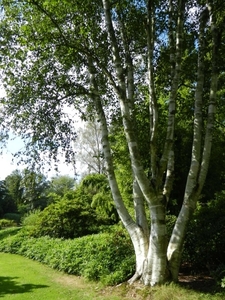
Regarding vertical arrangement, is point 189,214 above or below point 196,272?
above

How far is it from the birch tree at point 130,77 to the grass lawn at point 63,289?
0.29 m

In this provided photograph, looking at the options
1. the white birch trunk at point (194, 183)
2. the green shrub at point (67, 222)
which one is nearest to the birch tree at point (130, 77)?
the white birch trunk at point (194, 183)

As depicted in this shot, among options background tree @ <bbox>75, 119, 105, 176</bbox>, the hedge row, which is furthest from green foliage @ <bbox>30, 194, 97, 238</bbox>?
background tree @ <bbox>75, 119, 105, 176</bbox>

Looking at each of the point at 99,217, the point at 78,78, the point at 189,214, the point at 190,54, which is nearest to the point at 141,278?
the point at 189,214

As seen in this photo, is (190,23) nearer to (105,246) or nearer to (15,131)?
(15,131)

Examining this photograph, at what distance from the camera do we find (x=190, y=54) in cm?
733

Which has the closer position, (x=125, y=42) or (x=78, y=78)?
(x=125, y=42)

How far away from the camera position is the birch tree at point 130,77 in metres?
5.49

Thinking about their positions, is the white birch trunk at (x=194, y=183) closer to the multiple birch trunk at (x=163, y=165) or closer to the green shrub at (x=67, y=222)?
the multiple birch trunk at (x=163, y=165)

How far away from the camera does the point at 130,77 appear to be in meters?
6.75

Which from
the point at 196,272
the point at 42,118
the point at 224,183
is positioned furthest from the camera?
the point at 224,183

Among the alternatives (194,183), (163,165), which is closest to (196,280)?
(194,183)

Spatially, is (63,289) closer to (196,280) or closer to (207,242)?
(196,280)

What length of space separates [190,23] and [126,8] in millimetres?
1504
